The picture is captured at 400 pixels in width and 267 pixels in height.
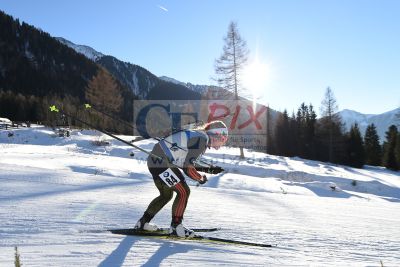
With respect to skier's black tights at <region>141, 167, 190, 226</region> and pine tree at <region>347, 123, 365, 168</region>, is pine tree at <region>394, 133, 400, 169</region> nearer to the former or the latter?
pine tree at <region>347, 123, 365, 168</region>

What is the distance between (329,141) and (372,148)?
58.1ft

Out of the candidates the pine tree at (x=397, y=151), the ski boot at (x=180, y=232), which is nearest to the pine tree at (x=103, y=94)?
the pine tree at (x=397, y=151)

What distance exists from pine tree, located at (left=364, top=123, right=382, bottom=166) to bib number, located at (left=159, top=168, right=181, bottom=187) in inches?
2382

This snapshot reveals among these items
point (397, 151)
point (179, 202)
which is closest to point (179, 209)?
point (179, 202)

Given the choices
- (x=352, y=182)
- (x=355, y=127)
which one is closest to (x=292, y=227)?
(x=352, y=182)

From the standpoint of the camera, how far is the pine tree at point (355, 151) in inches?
1957

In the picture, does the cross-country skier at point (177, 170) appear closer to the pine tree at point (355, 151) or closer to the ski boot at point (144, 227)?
the ski boot at point (144, 227)

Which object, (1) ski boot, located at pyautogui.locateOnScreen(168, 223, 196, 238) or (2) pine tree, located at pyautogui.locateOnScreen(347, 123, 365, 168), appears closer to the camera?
(1) ski boot, located at pyautogui.locateOnScreen(168, 223, 196, 238)

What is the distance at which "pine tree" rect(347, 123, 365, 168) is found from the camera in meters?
49.7

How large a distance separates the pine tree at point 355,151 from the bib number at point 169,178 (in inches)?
1913

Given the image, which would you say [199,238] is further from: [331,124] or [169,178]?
[331,124]

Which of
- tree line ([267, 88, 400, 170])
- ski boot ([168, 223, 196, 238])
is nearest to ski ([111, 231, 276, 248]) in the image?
ski boot ([168, 223, 196, 238])

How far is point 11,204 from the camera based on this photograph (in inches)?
248

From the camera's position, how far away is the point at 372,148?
6116cm
